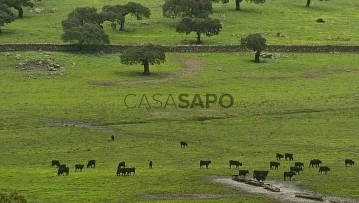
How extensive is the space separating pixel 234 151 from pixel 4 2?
76.1m

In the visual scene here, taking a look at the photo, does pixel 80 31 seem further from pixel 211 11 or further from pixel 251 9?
pixel 251 9

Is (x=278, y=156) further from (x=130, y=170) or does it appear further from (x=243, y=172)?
(x=130, y=170)

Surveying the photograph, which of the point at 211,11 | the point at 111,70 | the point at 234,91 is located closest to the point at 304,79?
the point at 234,91

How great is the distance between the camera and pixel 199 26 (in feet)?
453

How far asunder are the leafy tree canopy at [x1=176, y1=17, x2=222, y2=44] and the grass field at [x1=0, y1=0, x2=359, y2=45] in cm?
174

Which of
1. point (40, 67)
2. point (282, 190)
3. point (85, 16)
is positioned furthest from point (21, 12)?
point (282, 190)

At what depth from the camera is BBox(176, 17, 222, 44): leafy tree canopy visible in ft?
453

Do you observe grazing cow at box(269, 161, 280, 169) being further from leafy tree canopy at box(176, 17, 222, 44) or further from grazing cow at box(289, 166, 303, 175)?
leafy tree canopy at box(176, 17, 222, 44)

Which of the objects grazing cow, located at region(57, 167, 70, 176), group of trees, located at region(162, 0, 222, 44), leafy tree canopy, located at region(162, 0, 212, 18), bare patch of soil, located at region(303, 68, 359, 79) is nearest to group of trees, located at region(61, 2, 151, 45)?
leafy tree canopy, located at region(162, 0, 212, 18)

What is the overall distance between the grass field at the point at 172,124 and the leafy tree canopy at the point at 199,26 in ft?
18.3

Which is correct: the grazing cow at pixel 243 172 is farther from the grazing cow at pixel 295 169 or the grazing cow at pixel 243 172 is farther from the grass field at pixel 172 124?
the grazing cow at pixel 295 169

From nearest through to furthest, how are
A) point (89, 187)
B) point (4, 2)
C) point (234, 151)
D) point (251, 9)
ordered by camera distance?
point (89, 187) < point (234, 151) < point (4, 2) < point (251, 9)

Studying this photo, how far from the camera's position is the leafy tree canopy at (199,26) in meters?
138

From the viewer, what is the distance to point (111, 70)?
123m
